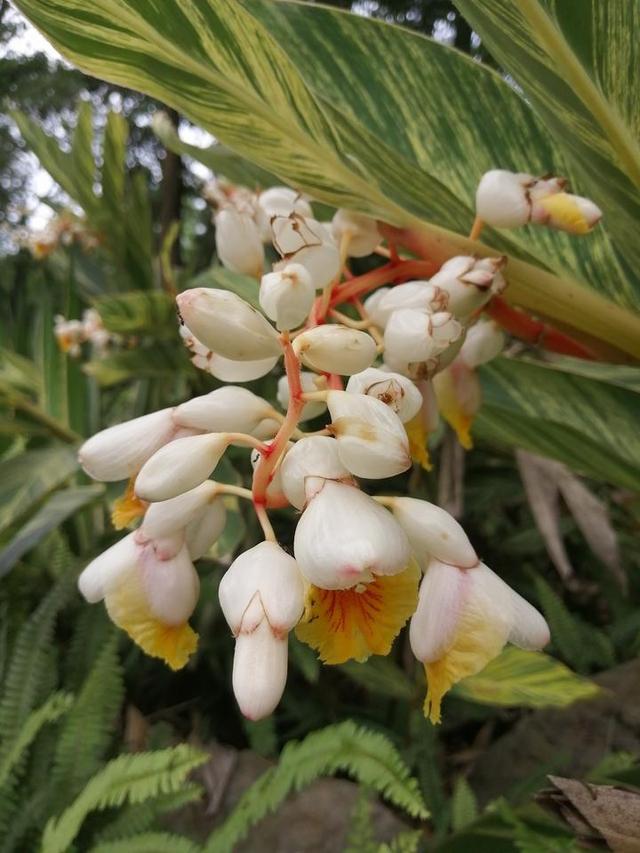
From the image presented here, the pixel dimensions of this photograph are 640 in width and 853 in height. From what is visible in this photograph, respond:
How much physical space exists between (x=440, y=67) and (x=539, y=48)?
143mm

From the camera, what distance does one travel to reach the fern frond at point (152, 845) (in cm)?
82

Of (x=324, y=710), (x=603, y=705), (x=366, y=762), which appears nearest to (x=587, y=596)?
(x=603, y=705)

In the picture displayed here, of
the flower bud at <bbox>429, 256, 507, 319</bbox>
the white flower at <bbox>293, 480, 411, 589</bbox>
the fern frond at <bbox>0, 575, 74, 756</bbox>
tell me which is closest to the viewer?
the white flower at <bbox>293, 480, 411, 589</bbox>

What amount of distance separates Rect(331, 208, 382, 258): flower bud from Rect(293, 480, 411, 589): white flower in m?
0.19

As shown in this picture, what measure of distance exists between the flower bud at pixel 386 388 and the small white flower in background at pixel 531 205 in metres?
0.13

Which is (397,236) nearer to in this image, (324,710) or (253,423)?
(253,423)

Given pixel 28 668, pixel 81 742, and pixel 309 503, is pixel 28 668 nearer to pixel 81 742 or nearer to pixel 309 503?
pixel 81 742

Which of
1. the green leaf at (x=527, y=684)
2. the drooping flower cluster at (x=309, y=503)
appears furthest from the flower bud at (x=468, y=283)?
the green leaf at (x=527, y=684)

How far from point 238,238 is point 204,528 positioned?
17 cm

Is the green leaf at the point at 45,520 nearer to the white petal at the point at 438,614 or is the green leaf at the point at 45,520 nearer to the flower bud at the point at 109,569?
the flower bud at the point at 109,569

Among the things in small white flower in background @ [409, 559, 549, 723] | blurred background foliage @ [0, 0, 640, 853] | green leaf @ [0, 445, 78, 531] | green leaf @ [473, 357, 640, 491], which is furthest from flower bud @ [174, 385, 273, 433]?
green leaf @ [0, 445, 78, 531]

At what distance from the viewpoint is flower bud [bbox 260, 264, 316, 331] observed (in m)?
0.32

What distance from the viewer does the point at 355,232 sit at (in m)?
0.43

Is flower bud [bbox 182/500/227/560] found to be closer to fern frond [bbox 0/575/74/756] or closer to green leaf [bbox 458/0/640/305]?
green leaf [bbox 458/0/640/305]
